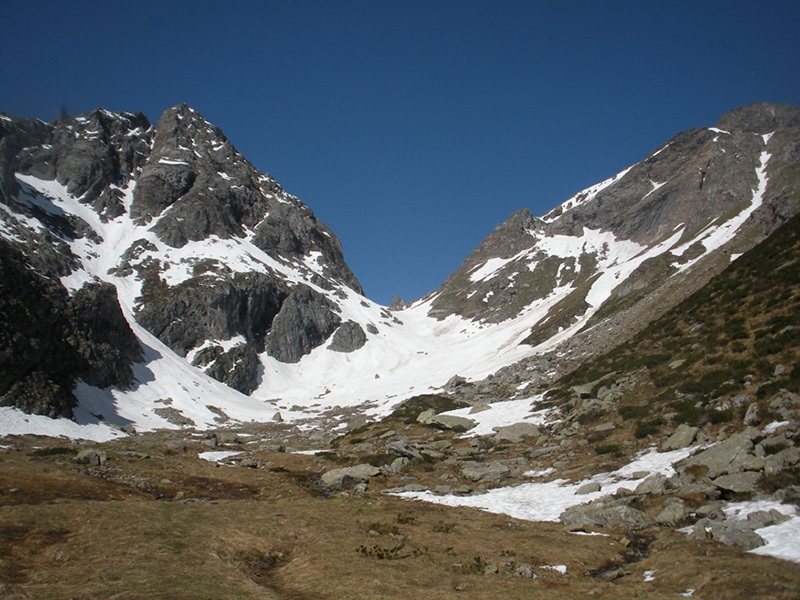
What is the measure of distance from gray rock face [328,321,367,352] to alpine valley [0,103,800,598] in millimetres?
613

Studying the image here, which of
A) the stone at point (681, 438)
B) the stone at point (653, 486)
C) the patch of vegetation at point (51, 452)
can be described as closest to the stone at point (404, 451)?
the stone at point (681, 438)

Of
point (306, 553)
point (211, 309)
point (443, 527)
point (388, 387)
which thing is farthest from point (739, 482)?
point (211, 309)

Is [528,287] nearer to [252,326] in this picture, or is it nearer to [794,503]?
[252,326]

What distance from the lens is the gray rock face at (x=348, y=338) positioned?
445 ft

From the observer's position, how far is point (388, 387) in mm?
106625

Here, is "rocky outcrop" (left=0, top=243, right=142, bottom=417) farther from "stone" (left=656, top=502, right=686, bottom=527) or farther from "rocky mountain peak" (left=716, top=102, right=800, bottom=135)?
"rocky mountain peak" (left=716, top=102, right=800, bottom=135)

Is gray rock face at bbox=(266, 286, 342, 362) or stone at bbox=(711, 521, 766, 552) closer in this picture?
stone at bbox=(711, 521, 766, 552)

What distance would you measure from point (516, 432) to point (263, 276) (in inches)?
4277

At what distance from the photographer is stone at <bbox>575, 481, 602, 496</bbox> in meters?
23.6

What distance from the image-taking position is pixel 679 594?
12.1 m

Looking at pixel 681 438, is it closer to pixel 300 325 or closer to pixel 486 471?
pixel 486 471

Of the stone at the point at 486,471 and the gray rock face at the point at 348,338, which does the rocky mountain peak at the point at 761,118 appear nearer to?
the gray rock face at the point at 348,338

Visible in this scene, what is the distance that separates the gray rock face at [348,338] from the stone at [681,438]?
374 feet

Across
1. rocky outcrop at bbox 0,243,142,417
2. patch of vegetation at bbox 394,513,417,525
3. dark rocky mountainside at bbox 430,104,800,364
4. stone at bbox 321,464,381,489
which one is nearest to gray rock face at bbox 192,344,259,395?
rocky outcrop at bbox 0,243,142,417
